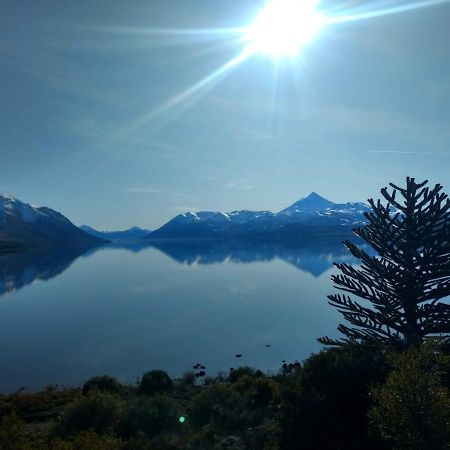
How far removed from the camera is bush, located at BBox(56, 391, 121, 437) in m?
16.5

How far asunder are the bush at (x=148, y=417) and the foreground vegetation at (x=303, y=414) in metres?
0.04

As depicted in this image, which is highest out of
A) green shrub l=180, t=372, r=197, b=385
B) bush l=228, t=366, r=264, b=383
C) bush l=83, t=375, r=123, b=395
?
bush l=228, t=366, r=264, b=383

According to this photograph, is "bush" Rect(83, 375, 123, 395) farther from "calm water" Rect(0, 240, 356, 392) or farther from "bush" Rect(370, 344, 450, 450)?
"bush" Rect(370, 344, 450, 450)

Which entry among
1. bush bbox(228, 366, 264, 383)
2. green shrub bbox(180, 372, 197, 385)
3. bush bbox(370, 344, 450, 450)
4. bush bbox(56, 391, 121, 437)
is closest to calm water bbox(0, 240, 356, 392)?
green shrub bbox(180, 372, 197, 385)

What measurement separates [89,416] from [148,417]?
278 centimetres

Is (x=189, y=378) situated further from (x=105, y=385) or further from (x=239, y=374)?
(x=105, y=385)

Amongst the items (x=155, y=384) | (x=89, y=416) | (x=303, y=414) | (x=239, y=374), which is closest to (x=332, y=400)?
(x=303, y=414)

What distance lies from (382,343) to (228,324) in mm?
41526

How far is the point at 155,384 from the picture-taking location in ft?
94.6

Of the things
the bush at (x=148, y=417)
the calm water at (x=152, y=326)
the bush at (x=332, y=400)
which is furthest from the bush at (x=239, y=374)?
the bush at (x=332, y=400)

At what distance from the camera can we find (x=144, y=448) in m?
12.6

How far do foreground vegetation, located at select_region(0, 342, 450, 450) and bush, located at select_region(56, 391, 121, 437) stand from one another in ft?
0.15

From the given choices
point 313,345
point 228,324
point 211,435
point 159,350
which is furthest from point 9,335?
point 211,435

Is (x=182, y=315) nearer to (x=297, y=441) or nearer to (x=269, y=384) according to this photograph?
(x=269, y=384)
